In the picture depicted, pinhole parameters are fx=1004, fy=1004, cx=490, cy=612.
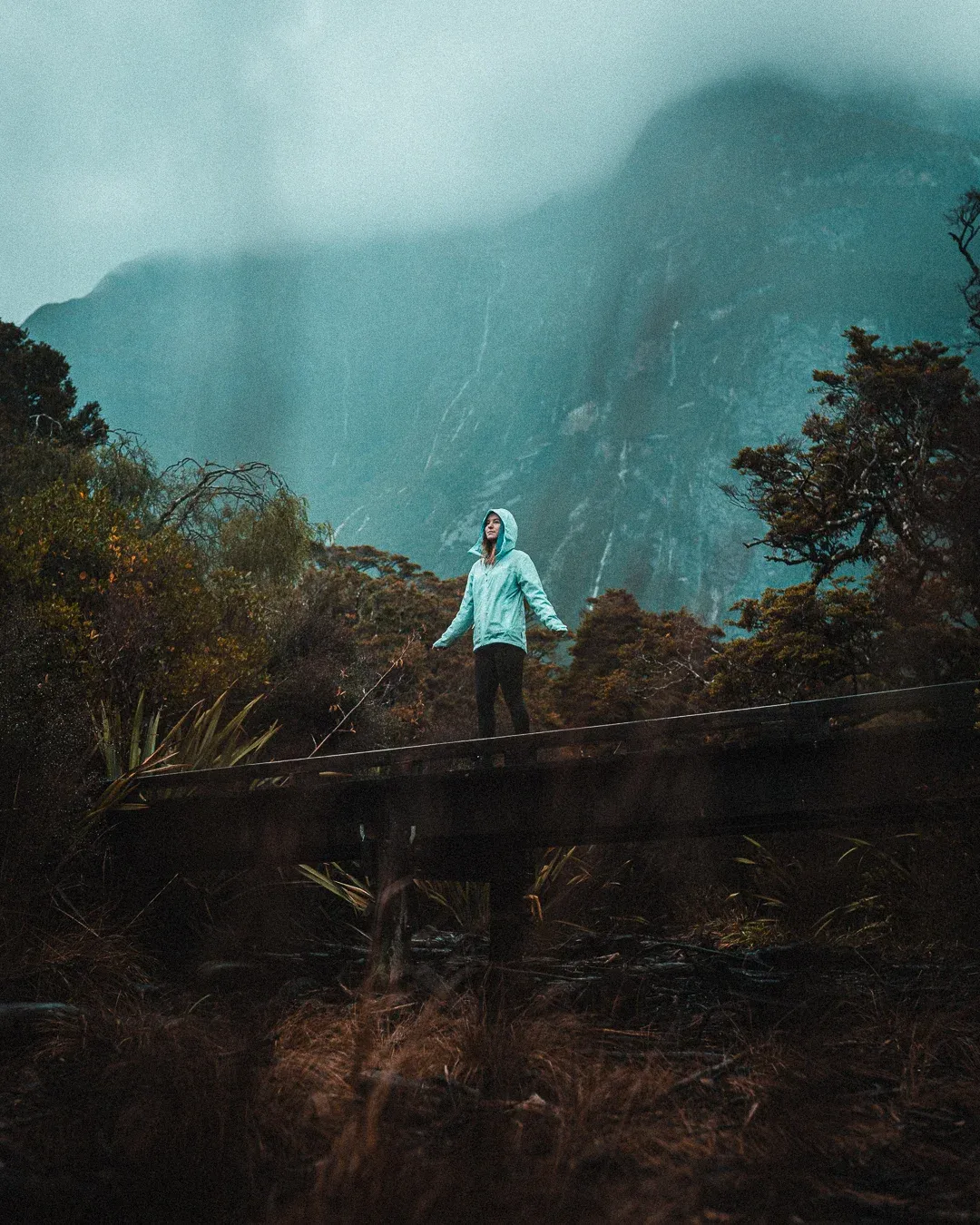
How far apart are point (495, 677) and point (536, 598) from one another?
2.02 feet

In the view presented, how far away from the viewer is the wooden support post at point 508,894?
18.1ft

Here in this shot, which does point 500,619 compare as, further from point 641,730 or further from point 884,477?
point 884,477

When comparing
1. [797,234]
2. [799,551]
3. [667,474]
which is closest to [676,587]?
[667,474]

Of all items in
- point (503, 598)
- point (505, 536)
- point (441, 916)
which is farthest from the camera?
point (441, 916)

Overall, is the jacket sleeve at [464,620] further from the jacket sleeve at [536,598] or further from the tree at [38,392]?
the tree at [38,392]

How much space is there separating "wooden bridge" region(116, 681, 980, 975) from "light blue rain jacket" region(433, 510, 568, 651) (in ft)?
4.69

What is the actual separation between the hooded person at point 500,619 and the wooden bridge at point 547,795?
Result: 1171 mm

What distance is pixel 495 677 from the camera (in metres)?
6.88

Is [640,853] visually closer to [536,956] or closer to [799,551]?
[536,956]

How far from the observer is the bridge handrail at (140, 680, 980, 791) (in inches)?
172

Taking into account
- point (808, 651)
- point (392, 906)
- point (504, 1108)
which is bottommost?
point (504, 1108)

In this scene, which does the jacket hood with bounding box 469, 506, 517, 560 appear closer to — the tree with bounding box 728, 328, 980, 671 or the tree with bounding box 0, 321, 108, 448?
the tree with bounding box 728, 328, 980, 671

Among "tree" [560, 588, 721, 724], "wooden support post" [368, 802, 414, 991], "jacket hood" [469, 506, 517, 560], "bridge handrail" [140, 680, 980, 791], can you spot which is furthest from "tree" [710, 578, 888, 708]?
"wooden support post" [368, 802, 414, 991]

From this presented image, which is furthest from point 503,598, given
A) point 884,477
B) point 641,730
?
point 884,477
